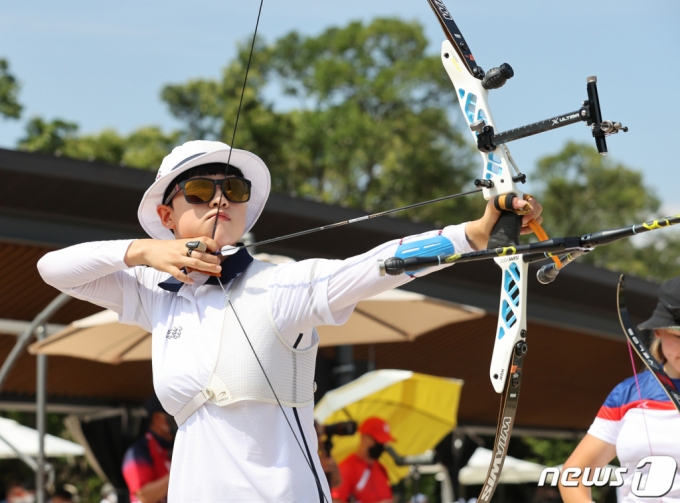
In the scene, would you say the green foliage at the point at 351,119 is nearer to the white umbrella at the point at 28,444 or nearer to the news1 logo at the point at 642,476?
the white umbrella at the point at 28,444

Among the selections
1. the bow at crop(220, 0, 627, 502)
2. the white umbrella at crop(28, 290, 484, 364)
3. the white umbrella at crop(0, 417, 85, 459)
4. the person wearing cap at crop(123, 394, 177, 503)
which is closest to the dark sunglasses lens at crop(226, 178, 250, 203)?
the bow at crop(220, 0, 627, 502)

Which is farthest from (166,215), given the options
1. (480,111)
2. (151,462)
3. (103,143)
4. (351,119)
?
(103,143)

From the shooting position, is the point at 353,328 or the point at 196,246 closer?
the point at 196,246

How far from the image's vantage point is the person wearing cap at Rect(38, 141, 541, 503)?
97.5 inches

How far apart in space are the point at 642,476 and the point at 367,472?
3.86 metres

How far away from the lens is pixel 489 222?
2312 mm

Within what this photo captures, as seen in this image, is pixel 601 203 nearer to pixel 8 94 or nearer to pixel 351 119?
pixel 351 119

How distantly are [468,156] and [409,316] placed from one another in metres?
31.0

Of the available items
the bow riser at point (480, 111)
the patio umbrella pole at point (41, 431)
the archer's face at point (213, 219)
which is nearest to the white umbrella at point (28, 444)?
the patio umbrella pole at point (41, 431)

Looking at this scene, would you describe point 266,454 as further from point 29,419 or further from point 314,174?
point 314,174

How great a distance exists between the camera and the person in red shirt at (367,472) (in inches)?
269

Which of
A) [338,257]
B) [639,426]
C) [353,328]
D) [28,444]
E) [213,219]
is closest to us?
[213,219]

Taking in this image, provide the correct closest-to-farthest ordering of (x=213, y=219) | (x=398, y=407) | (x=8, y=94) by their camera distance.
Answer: (x=213, y=219), (x=398, y=407), (x=8, y=94)

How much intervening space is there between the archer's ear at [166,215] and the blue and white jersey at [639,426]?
1.77 meters
